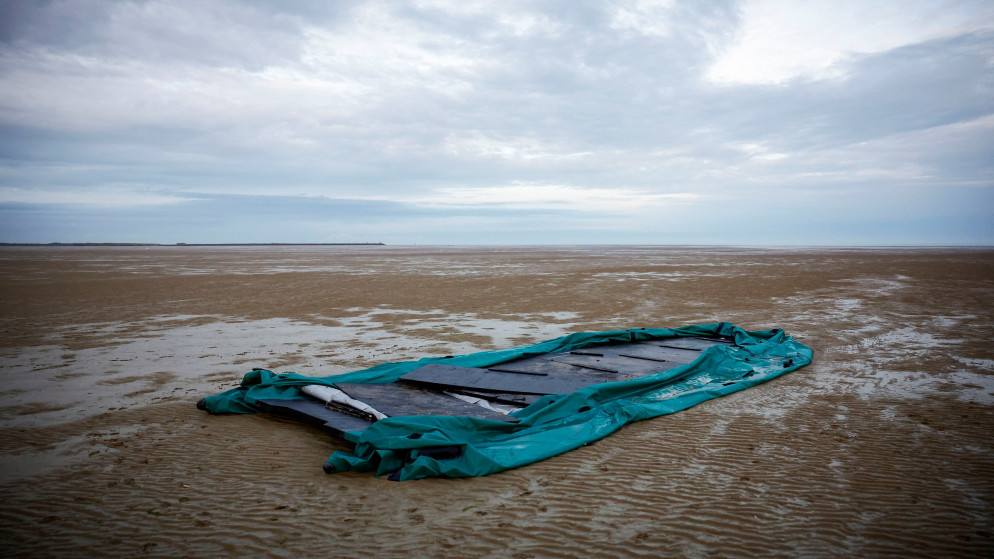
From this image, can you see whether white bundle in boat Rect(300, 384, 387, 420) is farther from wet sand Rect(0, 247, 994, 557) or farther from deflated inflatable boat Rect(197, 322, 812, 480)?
wet sand Rect(0, 247, 994, 557)

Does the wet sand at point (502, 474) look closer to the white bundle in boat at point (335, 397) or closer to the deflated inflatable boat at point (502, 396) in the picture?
the deflated inflatable boat at point (502, 396)

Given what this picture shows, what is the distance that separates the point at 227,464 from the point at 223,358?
4535mm

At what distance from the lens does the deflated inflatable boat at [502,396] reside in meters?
4.29

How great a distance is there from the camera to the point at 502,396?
5.94 m

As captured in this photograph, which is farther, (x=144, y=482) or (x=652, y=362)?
(x=652, y=362)

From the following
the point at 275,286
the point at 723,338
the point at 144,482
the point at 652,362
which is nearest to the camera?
the point at 144,482

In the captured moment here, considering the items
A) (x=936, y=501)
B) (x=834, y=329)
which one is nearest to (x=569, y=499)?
(x=936, y=501)

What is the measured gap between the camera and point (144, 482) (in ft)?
13.3

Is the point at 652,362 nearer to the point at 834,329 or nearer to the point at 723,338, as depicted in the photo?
the point at 723,338

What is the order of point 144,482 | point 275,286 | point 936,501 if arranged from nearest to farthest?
1. point 936,501
2. point 144,482
3. point 275,286

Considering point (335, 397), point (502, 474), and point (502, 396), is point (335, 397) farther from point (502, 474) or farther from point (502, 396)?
point (502, 474)

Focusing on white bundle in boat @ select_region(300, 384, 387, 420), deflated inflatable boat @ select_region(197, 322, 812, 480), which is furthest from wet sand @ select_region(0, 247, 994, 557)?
white bundle in boat @ select_region(300, 384, 387, 420)

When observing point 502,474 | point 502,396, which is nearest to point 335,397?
point 502,396

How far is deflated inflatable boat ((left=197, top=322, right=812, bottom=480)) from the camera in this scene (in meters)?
4.29
